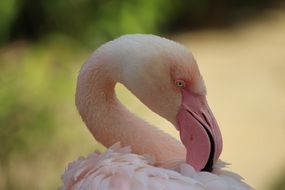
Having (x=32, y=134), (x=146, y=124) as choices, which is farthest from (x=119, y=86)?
(x=146, y=124)

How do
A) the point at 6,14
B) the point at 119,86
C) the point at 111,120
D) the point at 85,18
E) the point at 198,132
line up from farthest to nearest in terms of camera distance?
the point at 85,18, the point at 6,14, the point at 119,86, the point at 111,120, the point at 198,132

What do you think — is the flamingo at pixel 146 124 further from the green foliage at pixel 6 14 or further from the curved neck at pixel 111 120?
the green foliage at pixel 6 14

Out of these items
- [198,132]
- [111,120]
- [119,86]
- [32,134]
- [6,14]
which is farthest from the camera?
[6,14]

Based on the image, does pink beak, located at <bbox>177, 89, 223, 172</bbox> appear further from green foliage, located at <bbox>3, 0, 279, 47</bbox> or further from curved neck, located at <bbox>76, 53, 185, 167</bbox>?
green foliage, located at <bbox>3, 0, 279, 47</bbox>

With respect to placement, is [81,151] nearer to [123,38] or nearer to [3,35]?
[123,38]

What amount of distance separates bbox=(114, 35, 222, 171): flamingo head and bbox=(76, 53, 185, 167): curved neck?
10cm

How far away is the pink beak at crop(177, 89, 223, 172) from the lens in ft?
6.27

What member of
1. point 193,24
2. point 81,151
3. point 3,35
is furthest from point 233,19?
point 81,151

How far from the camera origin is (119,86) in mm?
3686

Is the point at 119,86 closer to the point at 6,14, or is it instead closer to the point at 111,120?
the point at 111,120

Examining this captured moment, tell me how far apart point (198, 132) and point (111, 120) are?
29 cm

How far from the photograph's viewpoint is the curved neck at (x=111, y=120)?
2.06 meters

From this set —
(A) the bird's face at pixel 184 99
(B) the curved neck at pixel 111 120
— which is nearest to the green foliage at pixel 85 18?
(B) the curved neck at pixel 111 120

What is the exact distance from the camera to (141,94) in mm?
1995
